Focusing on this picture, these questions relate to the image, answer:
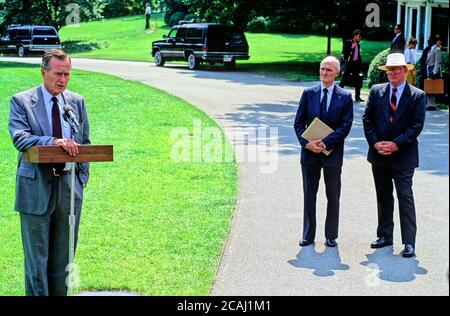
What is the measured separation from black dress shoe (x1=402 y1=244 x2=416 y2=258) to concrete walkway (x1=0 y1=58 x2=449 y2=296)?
7 centimetres

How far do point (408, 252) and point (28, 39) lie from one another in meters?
42.7

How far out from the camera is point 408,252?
906 centimetres

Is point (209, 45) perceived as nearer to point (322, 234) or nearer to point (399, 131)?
point (322, 234)

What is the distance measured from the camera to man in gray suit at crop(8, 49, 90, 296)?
6816 millimetres

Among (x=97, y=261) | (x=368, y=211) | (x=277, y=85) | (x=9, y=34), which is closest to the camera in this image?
(x=97, y=261)

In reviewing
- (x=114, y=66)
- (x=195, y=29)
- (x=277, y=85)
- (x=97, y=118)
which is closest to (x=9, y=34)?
(x=114, y=66)

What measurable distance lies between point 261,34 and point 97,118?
4667 cm

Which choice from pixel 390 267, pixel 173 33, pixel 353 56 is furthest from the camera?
pixel 173 33

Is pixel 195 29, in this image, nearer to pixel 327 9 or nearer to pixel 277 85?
pixel 327 9

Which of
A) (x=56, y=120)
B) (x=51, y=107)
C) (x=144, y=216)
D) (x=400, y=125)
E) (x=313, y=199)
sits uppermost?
(x=51, y=107)

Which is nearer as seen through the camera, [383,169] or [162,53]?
[383,169]

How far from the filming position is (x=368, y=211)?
11.2 metres

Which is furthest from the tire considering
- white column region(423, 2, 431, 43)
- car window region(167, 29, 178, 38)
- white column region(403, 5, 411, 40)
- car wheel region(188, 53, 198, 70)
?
white column region(423, 2, 431, 43)

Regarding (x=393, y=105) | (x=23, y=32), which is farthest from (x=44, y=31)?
(x=393, y=105)
